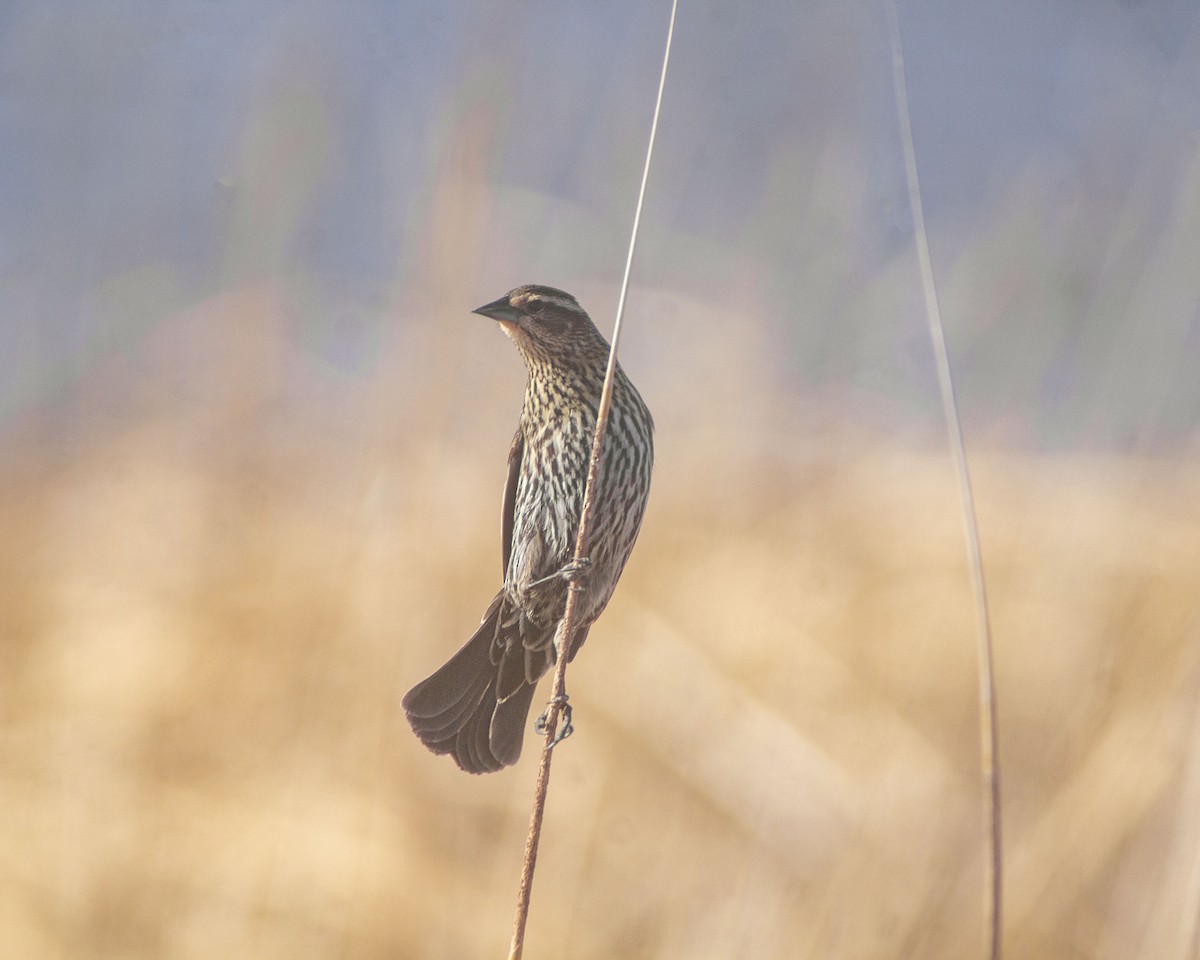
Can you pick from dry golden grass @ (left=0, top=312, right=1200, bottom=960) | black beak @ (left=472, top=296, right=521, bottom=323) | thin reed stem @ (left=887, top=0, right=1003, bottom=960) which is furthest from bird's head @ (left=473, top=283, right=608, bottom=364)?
thin reed stem @ (left=887, top=0, right=1003, bottom=960)

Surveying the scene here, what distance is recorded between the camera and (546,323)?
167cm

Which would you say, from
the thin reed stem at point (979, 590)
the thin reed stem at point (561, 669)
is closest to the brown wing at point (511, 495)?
the thin reed stem at point (561, 669)

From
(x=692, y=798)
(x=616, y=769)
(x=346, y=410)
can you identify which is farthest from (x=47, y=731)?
(x=692, y=798)

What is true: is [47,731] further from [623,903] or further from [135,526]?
[623,903]

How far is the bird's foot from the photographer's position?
0.98 meters

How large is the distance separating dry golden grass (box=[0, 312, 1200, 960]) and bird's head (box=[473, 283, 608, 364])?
43 cm

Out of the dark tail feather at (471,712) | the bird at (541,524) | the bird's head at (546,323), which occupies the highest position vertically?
the bird's head at (546,323)

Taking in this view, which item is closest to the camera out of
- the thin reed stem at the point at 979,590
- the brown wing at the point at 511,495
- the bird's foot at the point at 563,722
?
the thin reed stem at the point at 979,590

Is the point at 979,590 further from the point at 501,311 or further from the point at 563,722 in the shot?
the point at 501,311

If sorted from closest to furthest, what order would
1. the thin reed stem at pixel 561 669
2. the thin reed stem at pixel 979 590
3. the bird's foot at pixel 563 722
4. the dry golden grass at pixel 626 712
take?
the thin reed stem at pixel 979 590, the thin reed stem at pixel 561 669, the bird's foot at pixel 563 722, the dry golden grass at pixel 626 712

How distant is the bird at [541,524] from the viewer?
5.31ft

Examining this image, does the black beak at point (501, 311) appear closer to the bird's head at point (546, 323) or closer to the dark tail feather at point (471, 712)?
the bird's head at point (546, 323)

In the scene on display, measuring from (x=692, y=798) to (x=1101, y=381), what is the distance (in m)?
1.23

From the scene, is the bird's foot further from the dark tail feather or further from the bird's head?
the bird's head
